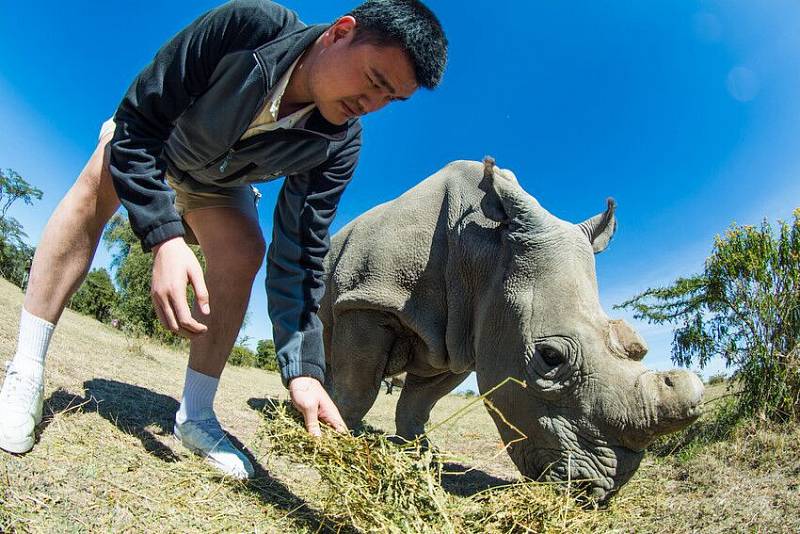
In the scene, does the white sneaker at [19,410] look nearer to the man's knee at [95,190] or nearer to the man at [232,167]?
the man at [232,167]

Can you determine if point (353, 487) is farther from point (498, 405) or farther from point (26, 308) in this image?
point (26, 308)

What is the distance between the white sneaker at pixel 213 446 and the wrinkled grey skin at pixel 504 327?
1.31m

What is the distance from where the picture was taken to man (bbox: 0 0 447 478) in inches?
86.4

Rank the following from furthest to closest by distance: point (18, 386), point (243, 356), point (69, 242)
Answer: point (243, 356)
point (69, 242)
point (18, 386)

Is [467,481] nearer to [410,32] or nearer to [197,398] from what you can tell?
[197,398]

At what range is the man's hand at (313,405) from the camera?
89.0 inches

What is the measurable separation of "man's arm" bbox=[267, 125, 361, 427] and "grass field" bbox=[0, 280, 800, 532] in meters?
0.46

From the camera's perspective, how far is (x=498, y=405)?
3.16 meters

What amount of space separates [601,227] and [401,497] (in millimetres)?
2949

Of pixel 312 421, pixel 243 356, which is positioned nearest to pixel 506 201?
pixel 312 421

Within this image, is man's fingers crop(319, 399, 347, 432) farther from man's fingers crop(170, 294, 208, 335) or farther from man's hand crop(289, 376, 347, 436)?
man's fingers crop(170, 294, 208, 335)

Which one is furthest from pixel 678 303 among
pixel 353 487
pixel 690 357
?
pixel 353 487

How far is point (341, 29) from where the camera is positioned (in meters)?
2.55

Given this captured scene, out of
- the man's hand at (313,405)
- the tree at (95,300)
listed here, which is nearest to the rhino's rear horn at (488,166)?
the man's hand at (313,405)
